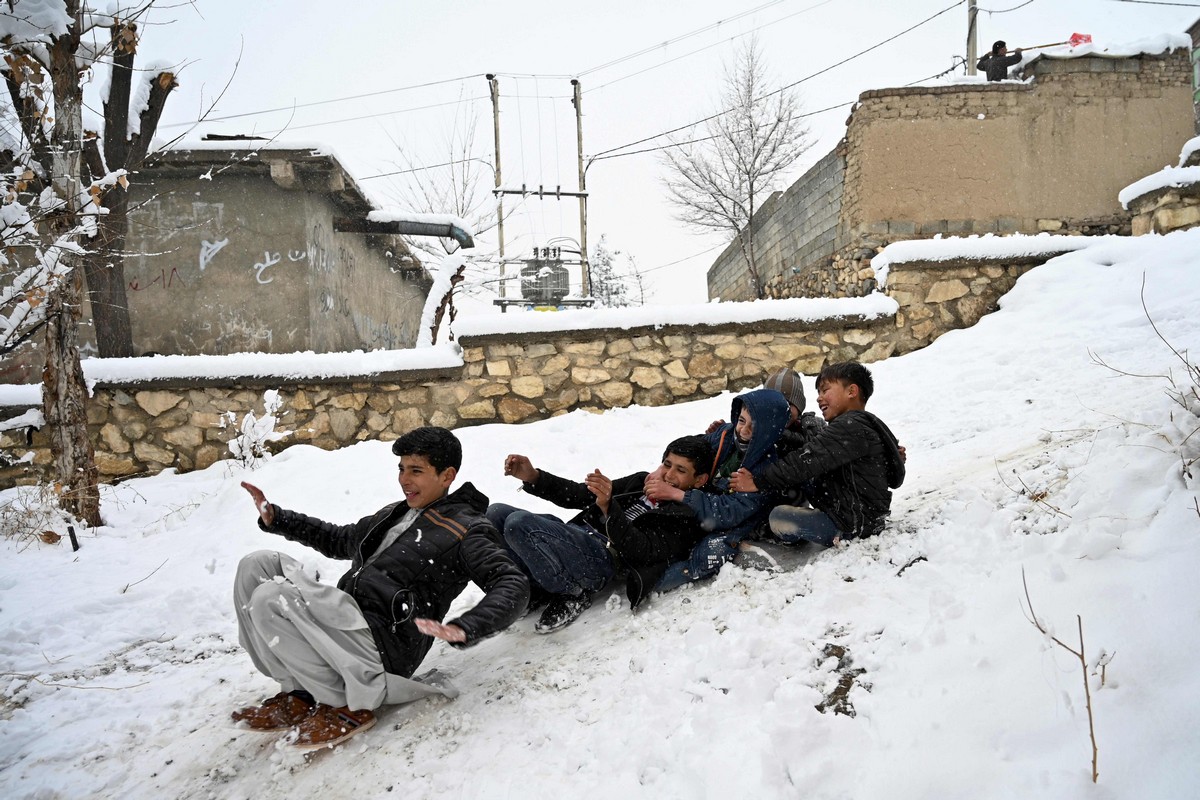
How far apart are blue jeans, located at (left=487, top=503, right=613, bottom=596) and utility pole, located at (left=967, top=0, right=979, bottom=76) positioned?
48.1 feet

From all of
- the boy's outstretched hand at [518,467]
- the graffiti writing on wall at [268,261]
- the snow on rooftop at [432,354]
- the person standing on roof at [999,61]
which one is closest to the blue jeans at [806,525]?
the boy's outstretched hand at [518,467]

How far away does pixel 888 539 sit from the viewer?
2648mm

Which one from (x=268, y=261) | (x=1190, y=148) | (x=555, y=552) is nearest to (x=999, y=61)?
(x=1190, y=148)

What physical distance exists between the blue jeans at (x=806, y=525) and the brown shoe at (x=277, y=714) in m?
1.87

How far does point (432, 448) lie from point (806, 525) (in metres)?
1.52

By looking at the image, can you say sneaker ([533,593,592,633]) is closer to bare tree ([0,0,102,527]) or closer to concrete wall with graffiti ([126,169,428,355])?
bare tree ([0,0,102,527])

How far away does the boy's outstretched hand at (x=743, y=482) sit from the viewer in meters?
2.79

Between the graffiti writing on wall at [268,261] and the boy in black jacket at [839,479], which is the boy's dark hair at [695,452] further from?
the graffiti writing on wall at [268,261]

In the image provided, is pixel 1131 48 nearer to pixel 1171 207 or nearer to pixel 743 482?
pixel 1171 207

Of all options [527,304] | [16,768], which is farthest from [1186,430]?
[527,304]

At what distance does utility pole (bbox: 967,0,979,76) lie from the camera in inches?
530

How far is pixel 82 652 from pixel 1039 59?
40.1ft

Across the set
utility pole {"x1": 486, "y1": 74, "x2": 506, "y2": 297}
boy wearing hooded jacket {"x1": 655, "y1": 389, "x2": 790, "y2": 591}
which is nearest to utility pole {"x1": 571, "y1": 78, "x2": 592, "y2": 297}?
utility pole {"x1": 486, "y1": 74, "x2": 506, "y2": 297}

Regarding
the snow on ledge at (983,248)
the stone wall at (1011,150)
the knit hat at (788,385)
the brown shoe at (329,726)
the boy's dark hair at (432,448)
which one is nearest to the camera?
the brown shoe at (329,726)
